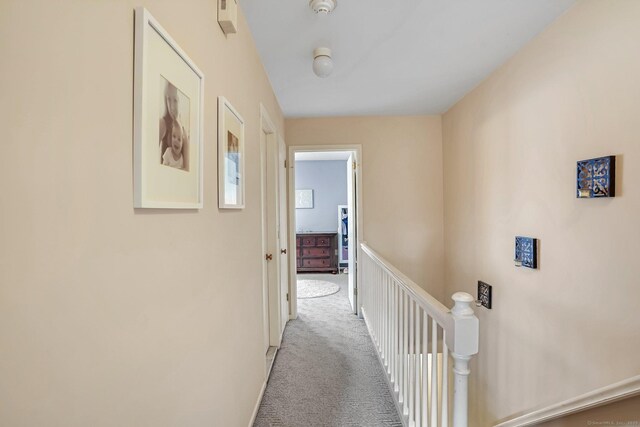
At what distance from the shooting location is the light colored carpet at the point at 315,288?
4.22m

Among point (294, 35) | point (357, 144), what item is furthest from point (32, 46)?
point (357, 144)

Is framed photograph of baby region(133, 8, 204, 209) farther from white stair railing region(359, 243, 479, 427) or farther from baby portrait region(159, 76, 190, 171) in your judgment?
white stair railing region(359, 243, 479, 427)

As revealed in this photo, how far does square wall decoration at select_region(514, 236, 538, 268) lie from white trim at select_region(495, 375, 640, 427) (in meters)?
0.97

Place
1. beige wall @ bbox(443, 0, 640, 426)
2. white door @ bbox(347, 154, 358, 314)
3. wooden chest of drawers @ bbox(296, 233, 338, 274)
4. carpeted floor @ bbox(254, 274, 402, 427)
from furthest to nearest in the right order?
wooden chest of drawers @ bbox(296, 233, 338, 274)
white door @ bbox(347, 154, 358, 314)
carpeted floor @ bbox(254, 274, 402, 427)
beige wall @ bbox(443, 0, 640, 426)

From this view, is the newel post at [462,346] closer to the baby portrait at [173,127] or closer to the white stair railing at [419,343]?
the white stair railing at [419,343]

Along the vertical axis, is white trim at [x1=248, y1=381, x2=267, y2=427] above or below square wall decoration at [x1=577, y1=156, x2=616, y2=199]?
below

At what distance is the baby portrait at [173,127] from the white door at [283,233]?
78.7 inches

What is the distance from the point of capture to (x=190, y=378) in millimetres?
962

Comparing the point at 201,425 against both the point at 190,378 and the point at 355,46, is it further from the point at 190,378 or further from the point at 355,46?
the point at 355,46

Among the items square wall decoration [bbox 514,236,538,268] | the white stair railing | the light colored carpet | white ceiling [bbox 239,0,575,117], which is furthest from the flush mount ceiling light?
the light colored carpet

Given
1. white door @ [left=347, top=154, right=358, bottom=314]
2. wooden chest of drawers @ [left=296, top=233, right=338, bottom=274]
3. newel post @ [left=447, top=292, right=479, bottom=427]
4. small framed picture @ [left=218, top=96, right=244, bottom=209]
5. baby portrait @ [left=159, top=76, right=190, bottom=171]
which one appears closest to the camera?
baby portrait @ [left=159, top=76, right=190, bottom=171]

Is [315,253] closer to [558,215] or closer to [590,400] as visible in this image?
[558,215]

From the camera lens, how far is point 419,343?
1.40 metres

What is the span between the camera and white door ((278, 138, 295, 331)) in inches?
115
